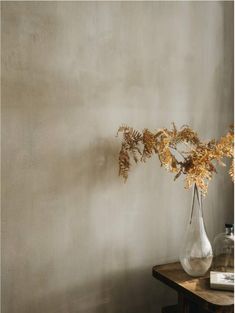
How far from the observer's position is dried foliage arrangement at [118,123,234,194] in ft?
5.33

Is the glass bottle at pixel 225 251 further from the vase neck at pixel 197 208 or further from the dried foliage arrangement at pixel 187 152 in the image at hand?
the dried foliage arrangement at pixel 187 152

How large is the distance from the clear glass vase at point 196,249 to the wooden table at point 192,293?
4 centimetres

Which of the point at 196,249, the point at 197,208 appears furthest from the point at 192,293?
the point at 197,208

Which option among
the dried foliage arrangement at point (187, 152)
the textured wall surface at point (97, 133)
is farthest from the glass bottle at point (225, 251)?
the textured wall surface at point (97, 133)

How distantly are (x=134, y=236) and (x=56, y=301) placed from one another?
465 mm

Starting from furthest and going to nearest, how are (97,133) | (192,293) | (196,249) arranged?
(97,133) → (196,249) → (192,293)

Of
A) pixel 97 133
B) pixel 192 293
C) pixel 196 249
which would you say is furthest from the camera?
pixel 97 133

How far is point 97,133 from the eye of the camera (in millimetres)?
1802

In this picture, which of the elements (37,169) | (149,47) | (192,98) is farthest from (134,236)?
(149,47)

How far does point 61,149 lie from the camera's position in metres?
1.73

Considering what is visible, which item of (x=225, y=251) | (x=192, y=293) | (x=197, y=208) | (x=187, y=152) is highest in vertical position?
(x=187, y=152)

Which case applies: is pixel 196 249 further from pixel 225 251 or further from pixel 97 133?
pixel 97 133

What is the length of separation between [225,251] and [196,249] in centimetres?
13

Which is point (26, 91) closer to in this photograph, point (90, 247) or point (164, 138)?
point (164, 138)
